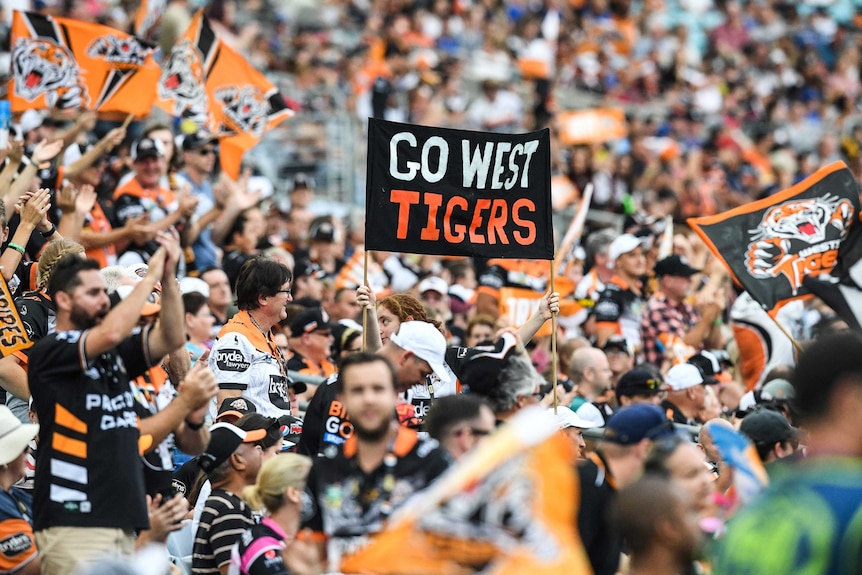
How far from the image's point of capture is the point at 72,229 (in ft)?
30.9

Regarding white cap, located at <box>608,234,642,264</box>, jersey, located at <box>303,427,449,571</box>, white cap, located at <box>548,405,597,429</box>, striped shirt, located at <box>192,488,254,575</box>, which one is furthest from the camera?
white cap, located at <box>608,234,642,264</box>

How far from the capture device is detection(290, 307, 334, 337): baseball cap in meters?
9.49

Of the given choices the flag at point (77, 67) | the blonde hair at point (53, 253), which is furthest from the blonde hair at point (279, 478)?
the flag at point (77, 67)

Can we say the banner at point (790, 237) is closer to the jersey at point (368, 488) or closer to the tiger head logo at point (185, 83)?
the tiger head logo at point (185, 83)

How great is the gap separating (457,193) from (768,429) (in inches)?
95.8

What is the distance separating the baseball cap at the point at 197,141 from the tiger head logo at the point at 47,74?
3.71ft

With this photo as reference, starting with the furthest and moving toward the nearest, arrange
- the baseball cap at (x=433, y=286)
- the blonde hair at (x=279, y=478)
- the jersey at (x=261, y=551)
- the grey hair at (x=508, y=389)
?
the baseball cap at (x=433, y=286) → the grey hair at (x=508, y=389) → the blonde hair at (x=279, y=478) → the jersey at (x=261, y=551)

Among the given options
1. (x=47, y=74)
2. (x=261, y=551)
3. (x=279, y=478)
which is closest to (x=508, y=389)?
(x=279, y=478)

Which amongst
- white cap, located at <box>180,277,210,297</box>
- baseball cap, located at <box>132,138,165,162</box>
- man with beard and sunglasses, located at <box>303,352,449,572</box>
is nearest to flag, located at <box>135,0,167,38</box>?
baseball cap, located at <box>132,138,165,162</box>

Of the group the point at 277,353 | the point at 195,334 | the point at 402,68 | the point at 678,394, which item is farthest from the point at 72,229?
the point at 402,68

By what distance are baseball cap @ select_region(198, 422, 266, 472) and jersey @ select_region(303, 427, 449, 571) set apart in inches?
58.0

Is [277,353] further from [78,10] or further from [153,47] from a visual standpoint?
[78,10]

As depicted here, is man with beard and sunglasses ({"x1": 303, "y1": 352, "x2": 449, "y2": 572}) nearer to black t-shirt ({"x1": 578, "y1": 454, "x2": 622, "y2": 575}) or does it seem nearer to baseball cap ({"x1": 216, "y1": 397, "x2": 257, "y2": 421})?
black t-shirt ({"x1": 578, "y1": 454, "x2": 622, "y2": 575})

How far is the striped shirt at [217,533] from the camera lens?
6355mm
